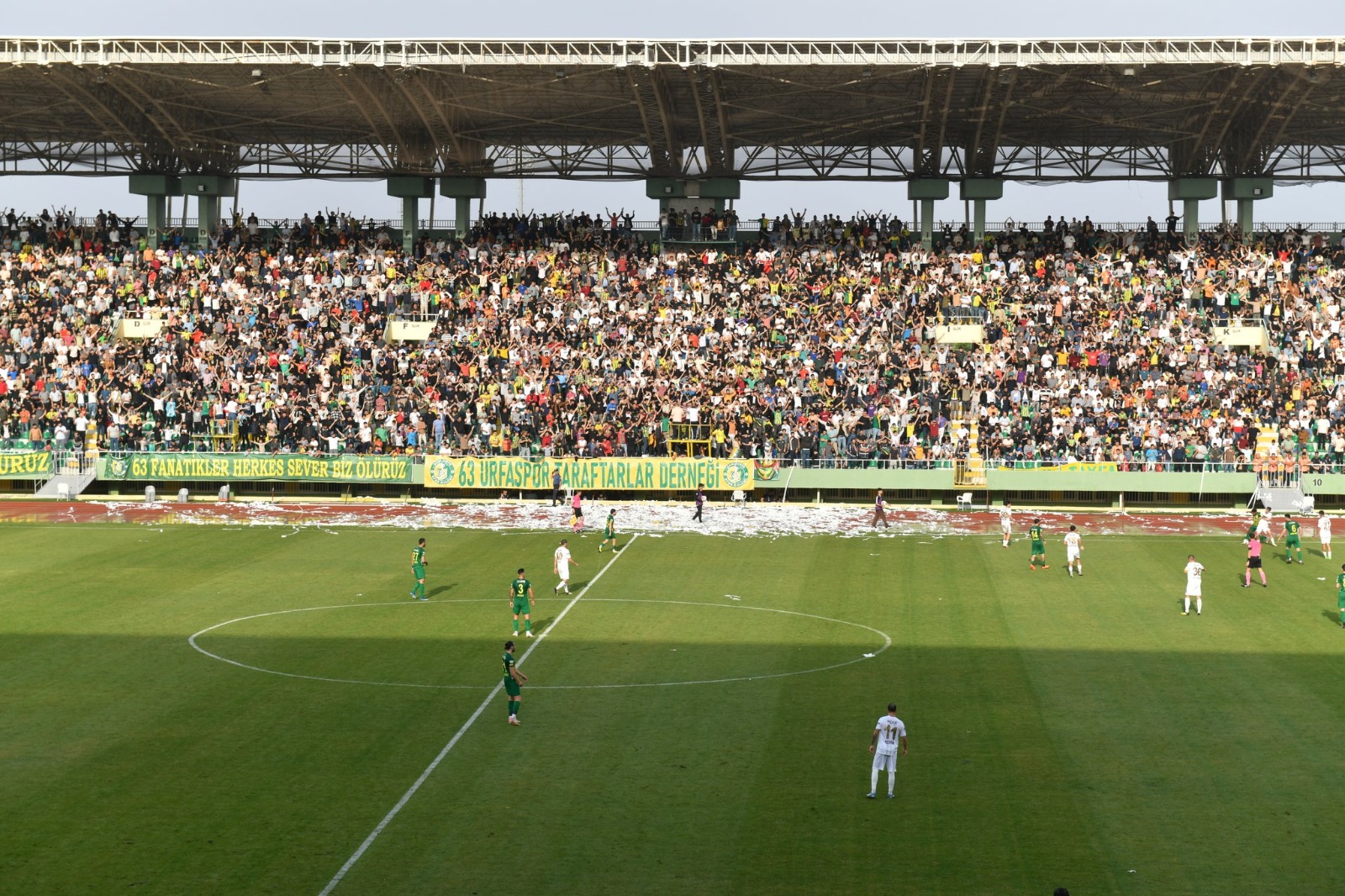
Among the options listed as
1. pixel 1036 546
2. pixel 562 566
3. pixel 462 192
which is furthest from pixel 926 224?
pixel 562 566

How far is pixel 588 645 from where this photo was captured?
32625 millimetres

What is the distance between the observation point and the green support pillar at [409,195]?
7781 cm

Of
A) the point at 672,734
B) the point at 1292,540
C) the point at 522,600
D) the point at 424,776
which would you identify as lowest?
the point at 424,776

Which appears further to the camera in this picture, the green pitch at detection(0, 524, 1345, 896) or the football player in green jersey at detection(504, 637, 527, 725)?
the football player in green jersey at detection(504, 637, 527, 725)

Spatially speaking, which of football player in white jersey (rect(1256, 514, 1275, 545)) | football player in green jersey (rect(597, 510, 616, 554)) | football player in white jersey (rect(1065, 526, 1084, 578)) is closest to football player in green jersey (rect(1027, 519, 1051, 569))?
football player in white jersey (rect(1065, 526, 1084, 578))

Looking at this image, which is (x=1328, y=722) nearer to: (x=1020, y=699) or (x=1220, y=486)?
(x=1020, y=699)

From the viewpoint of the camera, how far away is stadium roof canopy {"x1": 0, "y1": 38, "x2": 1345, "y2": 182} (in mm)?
65125

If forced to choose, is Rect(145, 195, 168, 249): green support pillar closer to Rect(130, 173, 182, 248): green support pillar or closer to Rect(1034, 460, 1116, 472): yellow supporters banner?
Rect(130, 173, 182, 248): green support pillar

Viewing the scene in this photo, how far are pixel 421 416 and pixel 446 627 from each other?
99.8ft

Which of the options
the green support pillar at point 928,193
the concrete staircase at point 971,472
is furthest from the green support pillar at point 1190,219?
the concrete staircase at point 971,472

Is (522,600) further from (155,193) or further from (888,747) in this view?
(155,193)

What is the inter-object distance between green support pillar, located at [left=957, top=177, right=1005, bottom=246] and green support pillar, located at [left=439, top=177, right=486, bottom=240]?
2402 centimetres

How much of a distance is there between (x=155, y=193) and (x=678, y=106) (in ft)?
89.0

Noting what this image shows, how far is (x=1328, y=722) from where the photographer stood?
1025 inches
